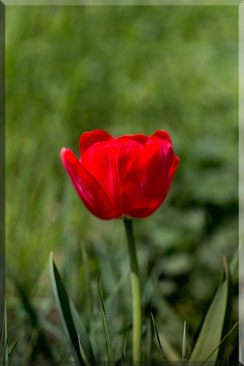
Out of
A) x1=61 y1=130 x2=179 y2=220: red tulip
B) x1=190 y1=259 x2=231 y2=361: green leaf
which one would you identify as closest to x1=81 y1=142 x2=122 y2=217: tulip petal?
x1=61 y1=130 x2=179 y2=220: red tulip

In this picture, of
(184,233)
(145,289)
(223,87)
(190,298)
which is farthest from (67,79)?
(145,289)

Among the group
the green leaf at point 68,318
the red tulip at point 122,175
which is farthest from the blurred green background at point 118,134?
the red tulip at point 122,175

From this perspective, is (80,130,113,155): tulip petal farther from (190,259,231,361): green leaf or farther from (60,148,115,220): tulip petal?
(190,259,231,361): green leaf

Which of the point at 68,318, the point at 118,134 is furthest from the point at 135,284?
the point at 118,134

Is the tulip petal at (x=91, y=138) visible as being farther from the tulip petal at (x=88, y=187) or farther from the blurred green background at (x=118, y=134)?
the blurred green background at (x=118, y=134)

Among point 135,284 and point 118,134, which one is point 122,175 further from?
point 118,134
